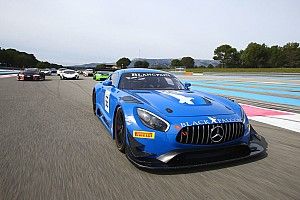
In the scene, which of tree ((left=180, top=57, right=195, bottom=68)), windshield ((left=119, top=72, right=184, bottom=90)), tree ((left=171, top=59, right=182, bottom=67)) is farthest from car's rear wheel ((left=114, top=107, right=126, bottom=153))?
tree ((left=180, top=57, right=195, bottom=68))

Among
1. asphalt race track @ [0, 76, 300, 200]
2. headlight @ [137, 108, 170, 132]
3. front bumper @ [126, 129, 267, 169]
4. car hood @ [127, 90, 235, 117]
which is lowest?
asphalt race track @ [0, 76, 300, 200]

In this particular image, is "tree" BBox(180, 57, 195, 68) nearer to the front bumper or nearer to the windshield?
the windshield

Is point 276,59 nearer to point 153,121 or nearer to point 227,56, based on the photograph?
point 227,56

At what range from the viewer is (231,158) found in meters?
3.31

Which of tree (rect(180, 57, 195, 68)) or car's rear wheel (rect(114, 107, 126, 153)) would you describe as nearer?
car's rear wheel (rect(114, 107, 126, 153))

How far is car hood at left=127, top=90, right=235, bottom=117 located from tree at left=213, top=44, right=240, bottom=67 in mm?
118618

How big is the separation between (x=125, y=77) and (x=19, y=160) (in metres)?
→ 2.40

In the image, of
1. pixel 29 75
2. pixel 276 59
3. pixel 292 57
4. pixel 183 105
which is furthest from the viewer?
pixel 276 59

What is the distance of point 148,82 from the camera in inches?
199

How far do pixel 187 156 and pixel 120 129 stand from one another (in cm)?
122

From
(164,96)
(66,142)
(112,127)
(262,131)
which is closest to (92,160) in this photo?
(112,127)

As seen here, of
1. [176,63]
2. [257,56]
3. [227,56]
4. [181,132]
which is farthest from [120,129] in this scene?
[176,63]

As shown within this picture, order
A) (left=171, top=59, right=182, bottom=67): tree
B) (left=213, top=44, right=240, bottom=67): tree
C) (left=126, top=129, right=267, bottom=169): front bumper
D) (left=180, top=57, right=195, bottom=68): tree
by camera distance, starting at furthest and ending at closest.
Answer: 1. (left=180, top=57, right=195, bottom=68): tree
2. (left=171, top=59, right=182, bottom=67): tree
3. (left=213, top=44, right=240, bottom=67): tree
4. (left=126, top=129, right=267, bottom=169): front bumper

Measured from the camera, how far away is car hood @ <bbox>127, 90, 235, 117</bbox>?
132 inches
